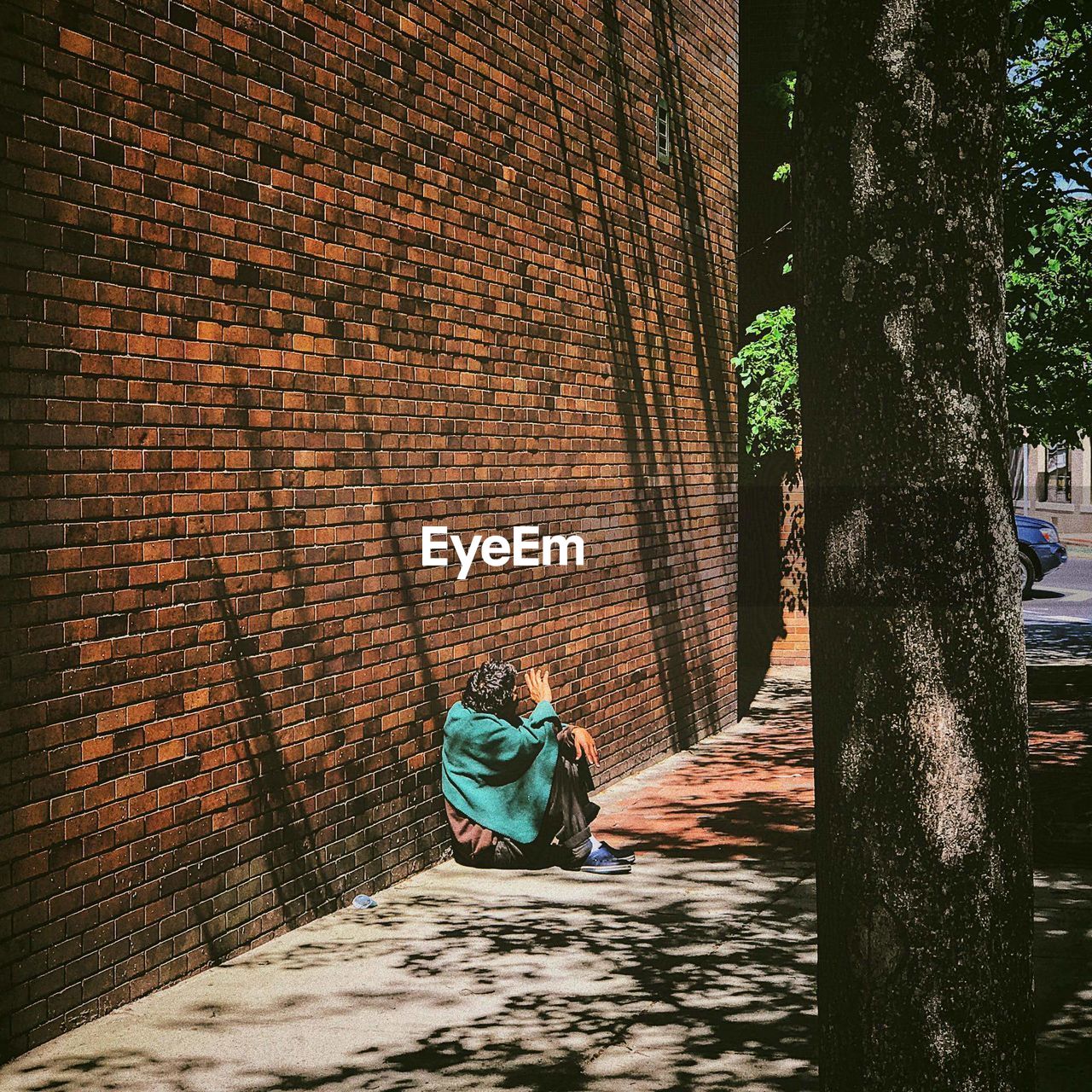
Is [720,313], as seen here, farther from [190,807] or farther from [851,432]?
[851,432]

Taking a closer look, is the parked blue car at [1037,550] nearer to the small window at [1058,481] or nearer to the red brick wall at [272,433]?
the red brick wall at [272,433]

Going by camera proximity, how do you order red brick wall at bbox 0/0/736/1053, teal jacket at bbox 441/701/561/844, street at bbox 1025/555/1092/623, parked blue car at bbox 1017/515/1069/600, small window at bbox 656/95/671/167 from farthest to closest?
parked blue car at bbox 1017/515/1069/600 → street at bbox 1025/555/1092/623 → small window at bbox 656/95/671/167 → teal jacket at bbox 441/701/561/844 → red brick wall at bbox 0/0/736/1053

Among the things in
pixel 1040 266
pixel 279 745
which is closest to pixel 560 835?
pixel 279 745

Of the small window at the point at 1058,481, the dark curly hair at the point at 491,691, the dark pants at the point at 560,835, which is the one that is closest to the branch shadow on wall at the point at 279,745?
the dark curly hair at the point at 491,691

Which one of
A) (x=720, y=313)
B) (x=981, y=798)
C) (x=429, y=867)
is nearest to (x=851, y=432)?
(x=981, y=798)

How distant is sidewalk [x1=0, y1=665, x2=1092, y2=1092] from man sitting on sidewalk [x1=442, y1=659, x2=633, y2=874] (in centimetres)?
17

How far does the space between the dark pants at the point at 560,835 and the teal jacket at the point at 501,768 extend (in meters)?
0.04

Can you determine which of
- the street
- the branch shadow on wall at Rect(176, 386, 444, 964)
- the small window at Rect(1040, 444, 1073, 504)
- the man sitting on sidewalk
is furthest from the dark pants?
the small window at Rect(1040, 444, 1073, 504)

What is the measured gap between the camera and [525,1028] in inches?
211

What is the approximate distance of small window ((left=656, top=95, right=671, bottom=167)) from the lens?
1161cm

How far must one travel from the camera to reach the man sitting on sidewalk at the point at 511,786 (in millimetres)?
7789

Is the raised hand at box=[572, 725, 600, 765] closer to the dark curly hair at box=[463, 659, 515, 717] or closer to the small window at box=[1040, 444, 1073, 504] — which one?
the dark curly hair at box=[463, 659, 515, 717]

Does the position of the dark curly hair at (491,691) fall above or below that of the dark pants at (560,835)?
above

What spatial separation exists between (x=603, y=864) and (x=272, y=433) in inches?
119
